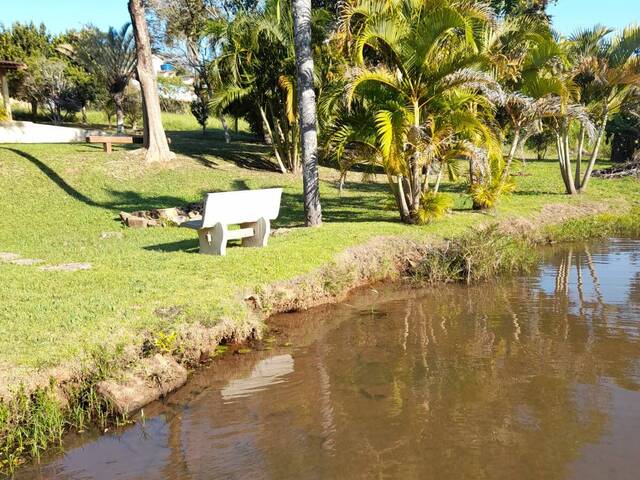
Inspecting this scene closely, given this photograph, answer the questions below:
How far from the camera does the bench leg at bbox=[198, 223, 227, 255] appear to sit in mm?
8656

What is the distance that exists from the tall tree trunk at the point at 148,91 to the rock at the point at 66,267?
10248 millimetres

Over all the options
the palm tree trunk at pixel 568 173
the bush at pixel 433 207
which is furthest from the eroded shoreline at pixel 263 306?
the palm tree trunk at pixel 568 173

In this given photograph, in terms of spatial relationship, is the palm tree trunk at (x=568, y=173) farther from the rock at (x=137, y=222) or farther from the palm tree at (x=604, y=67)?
the rock at (x=137, y=222)

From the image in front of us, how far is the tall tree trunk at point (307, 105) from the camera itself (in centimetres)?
1105

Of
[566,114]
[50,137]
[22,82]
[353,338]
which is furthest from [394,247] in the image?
[22,82]

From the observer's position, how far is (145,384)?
203 inches

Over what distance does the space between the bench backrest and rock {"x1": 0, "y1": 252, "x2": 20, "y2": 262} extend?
316 centimetres

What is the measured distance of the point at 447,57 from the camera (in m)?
10.7

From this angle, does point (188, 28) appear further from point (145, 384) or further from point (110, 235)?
point (145, 384)

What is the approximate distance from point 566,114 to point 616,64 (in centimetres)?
399

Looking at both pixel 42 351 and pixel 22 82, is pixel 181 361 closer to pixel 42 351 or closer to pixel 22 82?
pixel 42 351

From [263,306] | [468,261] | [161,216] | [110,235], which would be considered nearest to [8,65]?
[161,216]

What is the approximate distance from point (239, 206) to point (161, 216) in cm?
489

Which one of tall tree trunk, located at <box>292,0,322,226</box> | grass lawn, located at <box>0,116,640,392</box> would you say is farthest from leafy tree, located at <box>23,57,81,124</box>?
tall tree trunk, located at <box>292,0,322,226</box>
